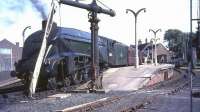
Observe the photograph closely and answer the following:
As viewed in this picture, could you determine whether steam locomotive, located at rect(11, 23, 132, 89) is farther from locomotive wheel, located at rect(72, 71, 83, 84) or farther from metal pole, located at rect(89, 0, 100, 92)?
metal pole, located at rect(89, 0, 100, 92)

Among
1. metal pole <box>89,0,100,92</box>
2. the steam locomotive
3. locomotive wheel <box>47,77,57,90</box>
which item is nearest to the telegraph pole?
metal pole <box>89,0,100,92</box>

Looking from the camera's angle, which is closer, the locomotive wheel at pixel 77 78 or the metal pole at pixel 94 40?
the metal pole at pixel 94 40

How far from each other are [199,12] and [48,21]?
14.1 m

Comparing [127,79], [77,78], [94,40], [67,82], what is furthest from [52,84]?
[127,79]

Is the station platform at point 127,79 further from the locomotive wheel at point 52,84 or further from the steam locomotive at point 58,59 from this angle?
the locomotive wheel at point 52,84

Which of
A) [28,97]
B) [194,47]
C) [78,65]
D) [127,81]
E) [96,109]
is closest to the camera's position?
[194,47]

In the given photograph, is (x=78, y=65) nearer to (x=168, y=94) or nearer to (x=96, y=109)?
(x=168, y=94)

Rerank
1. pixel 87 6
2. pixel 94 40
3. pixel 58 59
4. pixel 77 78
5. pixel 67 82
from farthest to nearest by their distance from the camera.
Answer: pixel 77 78 < pixel 67 82 < pixel 94 40 < pixel 58 59 < pixel 87 6

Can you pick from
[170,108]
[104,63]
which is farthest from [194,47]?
[104,63]

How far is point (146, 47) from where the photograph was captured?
99.4 meters

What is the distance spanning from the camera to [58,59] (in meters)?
27.0

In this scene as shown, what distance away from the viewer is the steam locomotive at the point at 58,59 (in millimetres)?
26375

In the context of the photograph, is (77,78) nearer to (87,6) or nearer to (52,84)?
(52,84)

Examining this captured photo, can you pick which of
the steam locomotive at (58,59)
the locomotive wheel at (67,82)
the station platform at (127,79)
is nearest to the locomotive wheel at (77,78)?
the steam locomotive at (58,59)
